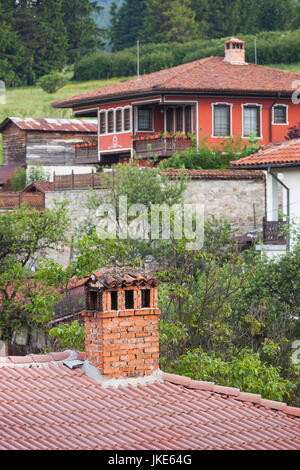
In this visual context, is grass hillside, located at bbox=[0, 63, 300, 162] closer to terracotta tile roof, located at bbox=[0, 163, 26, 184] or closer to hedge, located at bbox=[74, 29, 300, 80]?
hedge, located at bbox=[74, 29, 300, 80]

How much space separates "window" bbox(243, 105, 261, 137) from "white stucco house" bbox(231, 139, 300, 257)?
11.0 meters

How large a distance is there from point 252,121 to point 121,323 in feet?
91.9

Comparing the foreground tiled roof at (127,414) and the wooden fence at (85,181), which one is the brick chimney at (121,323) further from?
the wooden fence at (85,181)

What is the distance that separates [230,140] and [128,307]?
85.1 feet

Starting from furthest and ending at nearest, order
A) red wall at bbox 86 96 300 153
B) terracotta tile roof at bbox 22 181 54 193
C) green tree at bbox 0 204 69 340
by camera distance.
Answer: red wall at bbox 86 96 300 153 < terracotta tile roof at bbox 22 181 54 193 < green tree at bbox 0 204 69 340

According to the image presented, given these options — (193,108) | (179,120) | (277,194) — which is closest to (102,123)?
(179,120)

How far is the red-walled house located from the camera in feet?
123

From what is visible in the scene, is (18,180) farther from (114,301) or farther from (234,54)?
(114,301)

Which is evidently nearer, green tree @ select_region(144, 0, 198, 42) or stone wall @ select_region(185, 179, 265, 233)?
stone wall @ select_region(185, 179, 265, 233)

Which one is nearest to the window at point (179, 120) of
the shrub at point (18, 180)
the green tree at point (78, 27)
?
the shrub at point (18, 180)

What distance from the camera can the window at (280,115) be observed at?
129 feet

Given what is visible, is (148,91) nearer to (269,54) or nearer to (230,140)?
(230,140)

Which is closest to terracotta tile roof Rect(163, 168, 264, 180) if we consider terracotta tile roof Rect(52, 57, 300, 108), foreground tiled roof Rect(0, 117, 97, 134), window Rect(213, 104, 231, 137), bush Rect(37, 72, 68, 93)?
window Rect(213, 104, 231, 137)

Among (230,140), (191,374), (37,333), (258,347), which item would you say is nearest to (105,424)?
(191,374)
